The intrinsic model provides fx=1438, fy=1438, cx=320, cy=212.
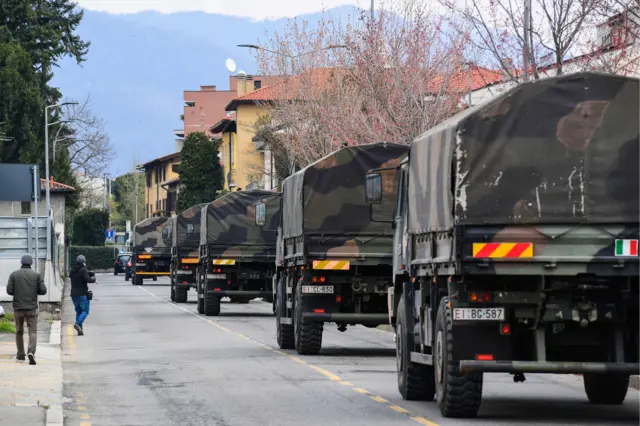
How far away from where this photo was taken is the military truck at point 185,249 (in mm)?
48594

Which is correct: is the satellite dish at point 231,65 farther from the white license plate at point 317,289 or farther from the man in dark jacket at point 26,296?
the man in dark jacket at point 26,296

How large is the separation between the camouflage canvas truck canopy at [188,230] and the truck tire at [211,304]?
358 inches

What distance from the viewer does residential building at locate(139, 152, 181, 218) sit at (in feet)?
423

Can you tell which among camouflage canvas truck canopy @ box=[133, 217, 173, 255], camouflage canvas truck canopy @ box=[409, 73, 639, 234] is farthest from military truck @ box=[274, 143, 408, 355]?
camouflage canvas truck canopy @ box=[133, 217, 173, 255]

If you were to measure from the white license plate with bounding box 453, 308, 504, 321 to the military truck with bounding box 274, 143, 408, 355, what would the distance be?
9635 millimetres

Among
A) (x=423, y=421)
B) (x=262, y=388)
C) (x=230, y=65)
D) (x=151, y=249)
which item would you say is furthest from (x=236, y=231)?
(x=230, y=65)

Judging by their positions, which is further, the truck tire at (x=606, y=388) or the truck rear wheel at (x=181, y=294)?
the truck rear wheel at (x=181, y=294)

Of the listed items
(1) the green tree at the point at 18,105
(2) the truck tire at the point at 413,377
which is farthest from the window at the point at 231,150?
(2) the truck tire at the point at 413,377

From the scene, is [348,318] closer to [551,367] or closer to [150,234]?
[551,367]

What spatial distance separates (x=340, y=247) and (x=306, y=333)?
1510 millimetres

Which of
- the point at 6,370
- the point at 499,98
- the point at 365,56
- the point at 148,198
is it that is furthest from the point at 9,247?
the point at 148,198

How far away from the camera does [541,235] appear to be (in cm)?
1273

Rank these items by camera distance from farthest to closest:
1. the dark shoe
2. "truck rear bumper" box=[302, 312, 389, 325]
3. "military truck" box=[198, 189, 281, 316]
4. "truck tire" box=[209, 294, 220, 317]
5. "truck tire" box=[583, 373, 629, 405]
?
1. "truck tire" box=[209, 294, 220, 317]
2. "military truck" box=[198, 189, 281, 316]
3. the dark shoe
4. "truck rear bumper" box=[302, 312, 389, 325]
5. "truck tire" box=[583, 373, 629, 405]

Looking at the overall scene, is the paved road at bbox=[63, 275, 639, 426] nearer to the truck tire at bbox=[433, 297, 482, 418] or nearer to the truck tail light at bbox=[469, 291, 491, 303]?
the truck tire at bbox=[433, 297, 482, 418]
